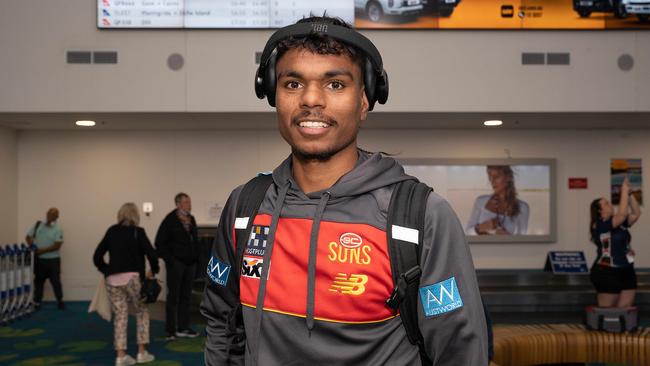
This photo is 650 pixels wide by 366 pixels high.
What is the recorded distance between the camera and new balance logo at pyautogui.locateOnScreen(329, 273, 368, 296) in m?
1.19

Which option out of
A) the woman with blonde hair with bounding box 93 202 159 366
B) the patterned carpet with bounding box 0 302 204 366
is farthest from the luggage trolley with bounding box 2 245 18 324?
the woman with blonde hair with bounding box 93 202 159 366

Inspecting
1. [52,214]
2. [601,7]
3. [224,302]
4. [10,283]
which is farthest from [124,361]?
[601,7]

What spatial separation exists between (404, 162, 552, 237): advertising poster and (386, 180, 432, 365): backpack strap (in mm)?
8603

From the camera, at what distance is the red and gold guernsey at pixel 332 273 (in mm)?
1192

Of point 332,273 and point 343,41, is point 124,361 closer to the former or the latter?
point 332,273

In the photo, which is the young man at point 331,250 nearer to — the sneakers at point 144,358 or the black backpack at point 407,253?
the black backpack at point 407,253

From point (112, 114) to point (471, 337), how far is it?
7.70 metres

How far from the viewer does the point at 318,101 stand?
48.3 inches

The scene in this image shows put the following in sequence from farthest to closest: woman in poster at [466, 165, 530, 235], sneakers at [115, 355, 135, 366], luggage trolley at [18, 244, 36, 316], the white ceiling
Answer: woman in poster at [466, 165, 530, 235] < the white ceiling < luggage trolley at [18, 244, 36, 316] < sneakers at [115, 355, 135, 366]

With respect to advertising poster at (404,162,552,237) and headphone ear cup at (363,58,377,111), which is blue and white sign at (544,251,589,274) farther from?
headphone ear cup at (363,58,377,111)

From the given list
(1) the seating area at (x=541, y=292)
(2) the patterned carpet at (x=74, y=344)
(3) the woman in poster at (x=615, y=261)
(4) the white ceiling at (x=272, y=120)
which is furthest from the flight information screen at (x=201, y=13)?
(1) the seating area at (x=541, y=292)

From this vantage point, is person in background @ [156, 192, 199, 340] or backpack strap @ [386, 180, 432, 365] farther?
person in background @ [156, 192, 199, 340]

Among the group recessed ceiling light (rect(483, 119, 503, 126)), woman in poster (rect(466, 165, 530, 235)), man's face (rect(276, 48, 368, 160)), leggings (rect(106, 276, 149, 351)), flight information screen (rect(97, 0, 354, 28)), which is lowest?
leggings (rect(106, 276, 149, 351))

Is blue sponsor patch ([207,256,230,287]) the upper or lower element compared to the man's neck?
lower
